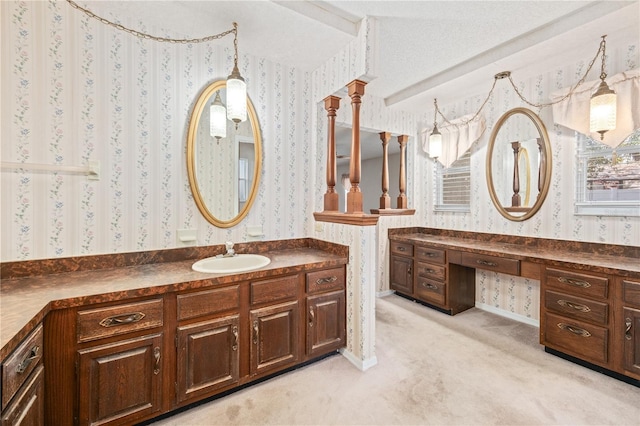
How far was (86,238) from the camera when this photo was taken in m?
1.86

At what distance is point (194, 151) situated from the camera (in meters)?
2.21

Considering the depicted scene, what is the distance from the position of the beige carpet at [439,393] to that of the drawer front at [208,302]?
604 millimetres

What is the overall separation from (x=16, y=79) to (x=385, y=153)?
3462mm

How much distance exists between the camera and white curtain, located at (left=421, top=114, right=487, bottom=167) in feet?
11.1

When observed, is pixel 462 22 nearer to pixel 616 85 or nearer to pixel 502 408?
pixel 616 85

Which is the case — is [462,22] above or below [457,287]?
above

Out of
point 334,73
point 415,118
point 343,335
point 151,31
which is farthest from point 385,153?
point 151,31

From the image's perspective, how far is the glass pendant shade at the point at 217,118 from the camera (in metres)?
2.25

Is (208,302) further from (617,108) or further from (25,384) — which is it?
(617,108)

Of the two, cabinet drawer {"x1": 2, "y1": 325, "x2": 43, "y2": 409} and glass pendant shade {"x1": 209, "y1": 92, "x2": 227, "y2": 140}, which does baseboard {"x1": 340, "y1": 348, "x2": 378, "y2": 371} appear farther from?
glass pendant shade {"x1": 209, "y1": 92, "x2": 227, "y2": 140}

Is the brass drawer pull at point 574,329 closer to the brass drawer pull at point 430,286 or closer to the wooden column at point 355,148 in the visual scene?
the brass drawer pull at point 430,286

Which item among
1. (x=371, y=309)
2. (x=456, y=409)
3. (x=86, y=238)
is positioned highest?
(x=86, y=238)

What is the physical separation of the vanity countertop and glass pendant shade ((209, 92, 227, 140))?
0.94m

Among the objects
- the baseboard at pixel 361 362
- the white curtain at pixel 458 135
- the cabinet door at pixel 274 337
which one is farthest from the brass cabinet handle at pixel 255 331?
the white curtain at pixel 458 135
